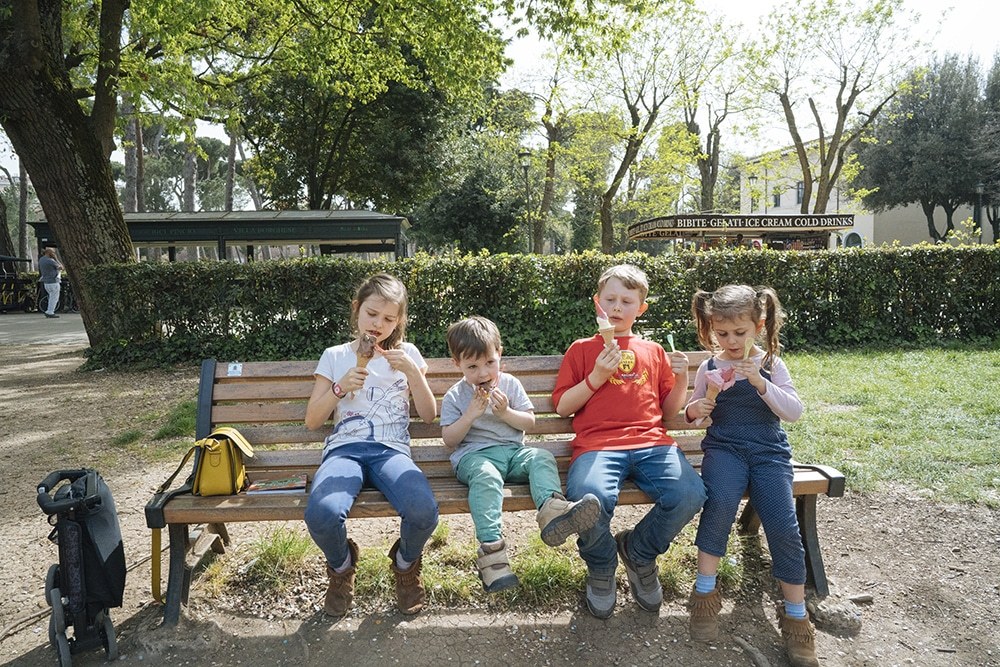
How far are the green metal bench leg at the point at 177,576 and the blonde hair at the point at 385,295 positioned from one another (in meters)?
1.11

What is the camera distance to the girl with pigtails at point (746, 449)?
2596 mm

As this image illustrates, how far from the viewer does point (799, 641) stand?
2.51 metres

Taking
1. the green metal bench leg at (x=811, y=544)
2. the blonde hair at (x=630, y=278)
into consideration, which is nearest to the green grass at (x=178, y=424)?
the blonde hair at (x=630, y=278)

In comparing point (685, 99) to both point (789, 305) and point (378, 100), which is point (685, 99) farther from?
point (789, 305)

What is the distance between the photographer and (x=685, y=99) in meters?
24.1

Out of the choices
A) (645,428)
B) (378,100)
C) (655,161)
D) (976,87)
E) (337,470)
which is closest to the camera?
(337,470)

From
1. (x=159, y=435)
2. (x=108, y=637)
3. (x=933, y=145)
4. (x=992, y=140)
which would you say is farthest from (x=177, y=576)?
(x=933, y=145)

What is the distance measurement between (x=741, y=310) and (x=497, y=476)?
4.02ft

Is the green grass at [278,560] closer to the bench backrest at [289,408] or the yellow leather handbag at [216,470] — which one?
the bench backrest at [289,408]

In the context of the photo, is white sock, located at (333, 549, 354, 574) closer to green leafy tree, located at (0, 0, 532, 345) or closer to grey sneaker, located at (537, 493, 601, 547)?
grey sneaker, located at (537, 493, 601, 547)

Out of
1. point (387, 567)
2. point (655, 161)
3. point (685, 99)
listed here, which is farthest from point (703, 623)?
point (655, 161)

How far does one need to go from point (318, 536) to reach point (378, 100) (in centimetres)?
2155

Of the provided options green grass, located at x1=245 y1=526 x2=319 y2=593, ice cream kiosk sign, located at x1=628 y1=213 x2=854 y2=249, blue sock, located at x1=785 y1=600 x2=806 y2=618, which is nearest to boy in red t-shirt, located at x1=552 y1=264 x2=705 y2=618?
blue sock, located at x1=785 y1=600 x2=806 y2=618

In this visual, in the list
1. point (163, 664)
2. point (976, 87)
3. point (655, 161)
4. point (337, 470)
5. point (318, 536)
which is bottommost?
point (163, 664)
